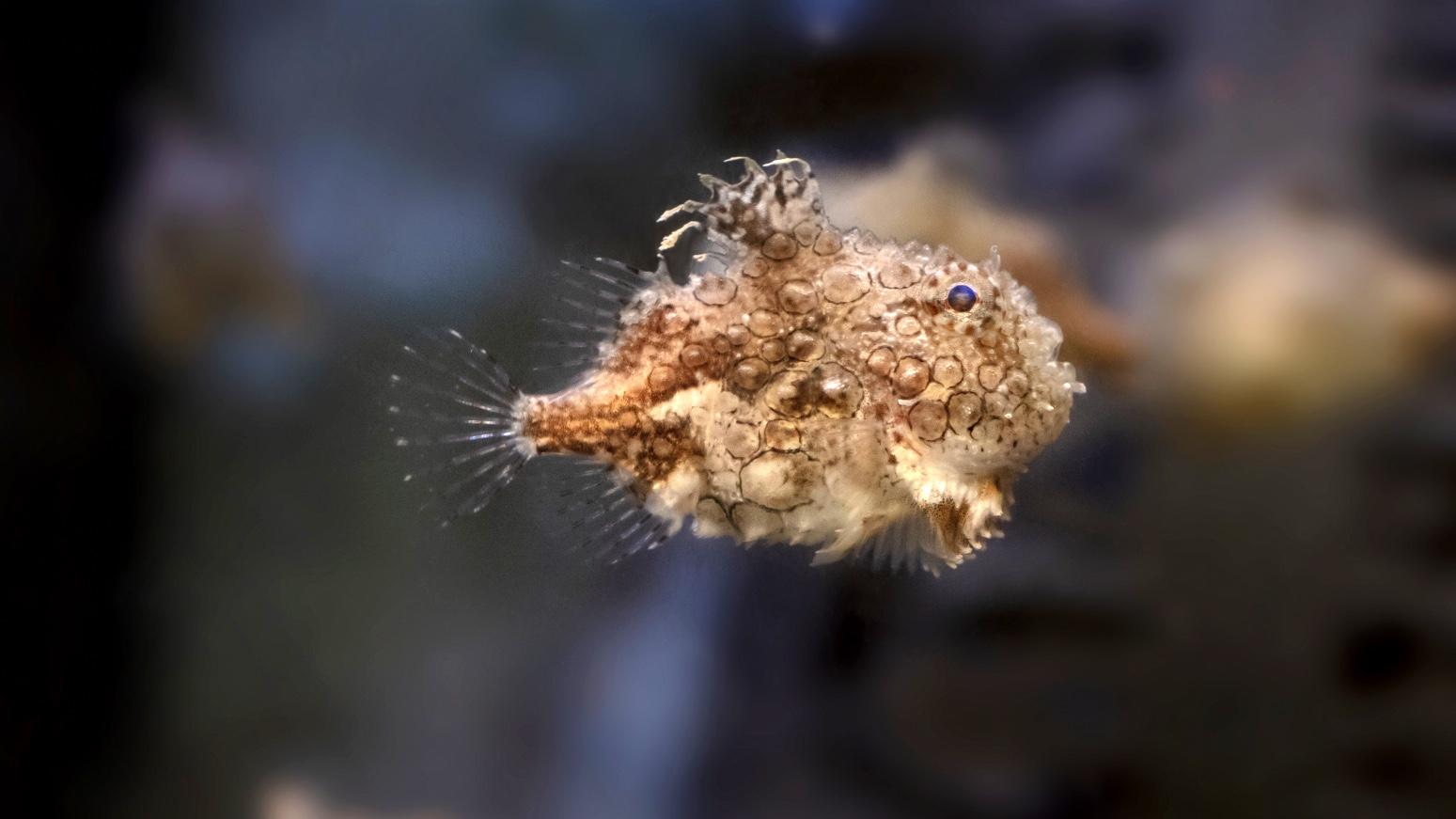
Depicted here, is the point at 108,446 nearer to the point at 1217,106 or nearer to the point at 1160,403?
the point at 1160,403

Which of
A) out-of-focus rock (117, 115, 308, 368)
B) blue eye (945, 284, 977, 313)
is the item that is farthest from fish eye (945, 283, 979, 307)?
out-of-focus rock (117, 115, 308, 368)

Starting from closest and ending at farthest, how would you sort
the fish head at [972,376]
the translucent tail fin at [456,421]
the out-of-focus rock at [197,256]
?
the fish head at [972,376] → the translucent tail fin at [456,421] → the out-of-focus rock at [197,256]

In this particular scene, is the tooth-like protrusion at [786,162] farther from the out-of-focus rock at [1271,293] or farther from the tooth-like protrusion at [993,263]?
the out-of-focus rock at [1271,293]

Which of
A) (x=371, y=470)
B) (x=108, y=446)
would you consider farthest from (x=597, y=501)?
(x=108, y=446)

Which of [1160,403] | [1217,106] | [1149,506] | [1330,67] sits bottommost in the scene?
[1149,506]

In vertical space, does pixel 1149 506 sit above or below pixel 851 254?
below

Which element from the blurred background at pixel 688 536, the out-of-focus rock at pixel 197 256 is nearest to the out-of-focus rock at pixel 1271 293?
the blurred background at pixel 688 536

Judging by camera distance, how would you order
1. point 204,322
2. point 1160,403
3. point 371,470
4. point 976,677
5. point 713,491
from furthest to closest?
point 204,322, point 371,470, point 976,677, point 1160,403, point 713,491
